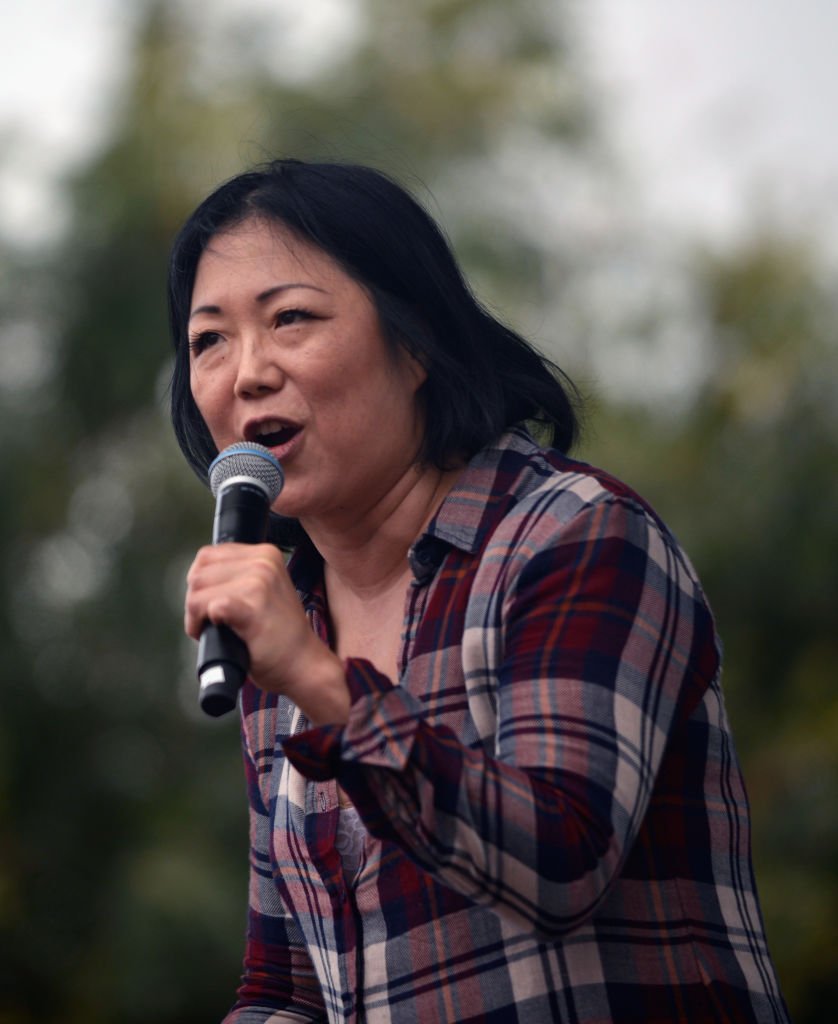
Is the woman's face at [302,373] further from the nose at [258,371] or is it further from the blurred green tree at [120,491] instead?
the blurred green tree at [120,491]

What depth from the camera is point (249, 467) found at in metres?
1.56

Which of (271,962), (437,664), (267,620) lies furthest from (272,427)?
(271,962)

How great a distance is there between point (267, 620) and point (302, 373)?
1.64 ft

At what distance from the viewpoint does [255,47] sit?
886 centimetres

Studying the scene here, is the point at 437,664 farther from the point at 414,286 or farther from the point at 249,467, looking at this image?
the point at 414,286

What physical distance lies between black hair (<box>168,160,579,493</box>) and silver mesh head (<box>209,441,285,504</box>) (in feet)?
A: 0.87

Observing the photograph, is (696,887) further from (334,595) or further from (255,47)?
(255,47)

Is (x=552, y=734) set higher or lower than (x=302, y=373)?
lower

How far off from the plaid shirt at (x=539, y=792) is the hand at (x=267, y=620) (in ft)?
0.12

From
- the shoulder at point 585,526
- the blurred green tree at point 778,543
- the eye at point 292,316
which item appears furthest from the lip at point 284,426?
the blurred green tree at point 778,543

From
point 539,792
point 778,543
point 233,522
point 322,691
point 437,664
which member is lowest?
point 539,792

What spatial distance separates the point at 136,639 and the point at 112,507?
34.2 inches

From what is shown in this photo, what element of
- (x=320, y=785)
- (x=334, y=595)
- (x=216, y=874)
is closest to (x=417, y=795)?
(x=320, y=785)

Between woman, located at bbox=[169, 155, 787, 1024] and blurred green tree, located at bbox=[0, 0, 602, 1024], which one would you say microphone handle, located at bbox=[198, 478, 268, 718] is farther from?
blurred green tree, located at bbox=[0, 0, 602, 1024]
